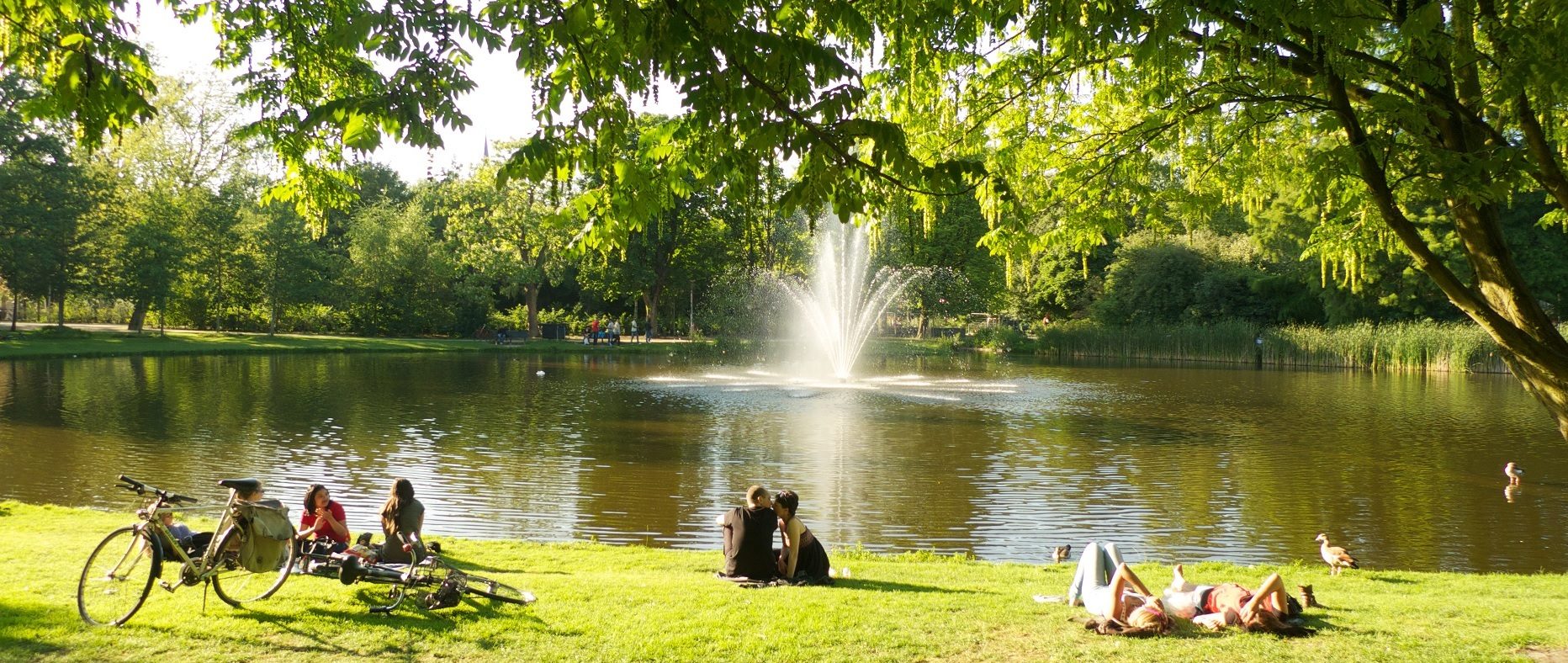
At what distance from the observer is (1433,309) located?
180 feet

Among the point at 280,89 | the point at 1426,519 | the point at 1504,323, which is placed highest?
the point at 280,89

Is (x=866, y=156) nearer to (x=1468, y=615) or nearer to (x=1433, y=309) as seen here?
(x=1468, y=615)

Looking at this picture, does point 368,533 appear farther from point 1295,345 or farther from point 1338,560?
point 1295,345

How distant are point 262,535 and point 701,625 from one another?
3126 mm

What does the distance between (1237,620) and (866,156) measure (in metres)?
5.40

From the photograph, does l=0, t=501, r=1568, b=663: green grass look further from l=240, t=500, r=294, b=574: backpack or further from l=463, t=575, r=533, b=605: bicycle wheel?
l=240, t=500, r=294, b=574: backpack

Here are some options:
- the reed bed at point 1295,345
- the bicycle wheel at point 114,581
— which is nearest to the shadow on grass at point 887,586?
the bicycle wheel at point 114,581

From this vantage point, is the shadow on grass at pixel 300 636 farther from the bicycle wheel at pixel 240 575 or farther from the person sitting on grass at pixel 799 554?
the person sitting on grass at pixel 799 554

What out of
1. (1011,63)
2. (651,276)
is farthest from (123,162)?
(1011,63)

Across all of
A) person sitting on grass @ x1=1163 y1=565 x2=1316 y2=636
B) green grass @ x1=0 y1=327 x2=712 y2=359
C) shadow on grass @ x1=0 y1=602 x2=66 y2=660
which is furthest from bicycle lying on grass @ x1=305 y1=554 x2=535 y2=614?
green grass @ x1=0 y1=327 x2=712 y2=359

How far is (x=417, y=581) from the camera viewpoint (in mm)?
7715

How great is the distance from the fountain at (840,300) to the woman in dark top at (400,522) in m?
31.4

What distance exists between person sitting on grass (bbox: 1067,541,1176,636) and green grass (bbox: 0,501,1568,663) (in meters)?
0.16

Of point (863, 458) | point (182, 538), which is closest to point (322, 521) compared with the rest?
point (182, 538)
